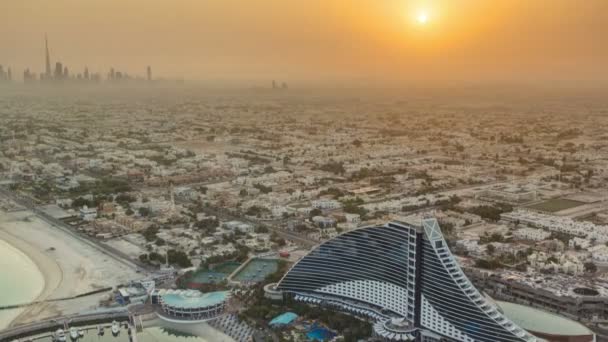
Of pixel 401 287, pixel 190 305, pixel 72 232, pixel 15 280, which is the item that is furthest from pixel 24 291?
pixel 401 287

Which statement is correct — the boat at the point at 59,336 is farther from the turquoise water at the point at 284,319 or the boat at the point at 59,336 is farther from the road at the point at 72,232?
the road at the point at 72,232

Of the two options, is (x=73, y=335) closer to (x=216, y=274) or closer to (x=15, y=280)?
(x=216, y=274)

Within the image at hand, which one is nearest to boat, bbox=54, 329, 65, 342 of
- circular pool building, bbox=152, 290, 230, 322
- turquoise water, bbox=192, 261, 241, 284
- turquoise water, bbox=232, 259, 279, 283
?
circular pool building, bbox=152, 290, 230, 322

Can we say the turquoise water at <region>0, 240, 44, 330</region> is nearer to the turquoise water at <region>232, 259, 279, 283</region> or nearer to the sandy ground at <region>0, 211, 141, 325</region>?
the sandy ground at <region>0, 211, 141, 325</region>

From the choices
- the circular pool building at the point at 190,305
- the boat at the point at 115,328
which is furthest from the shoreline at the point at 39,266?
the circular pool building at the point at 190,305

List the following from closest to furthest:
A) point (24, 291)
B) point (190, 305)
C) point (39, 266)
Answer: point (190, 305), point (24, 291), point (39, 266)

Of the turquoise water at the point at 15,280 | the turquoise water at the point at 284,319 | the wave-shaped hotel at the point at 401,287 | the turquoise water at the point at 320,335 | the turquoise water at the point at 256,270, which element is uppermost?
the wave-shaped hotel at the point at 401,287
